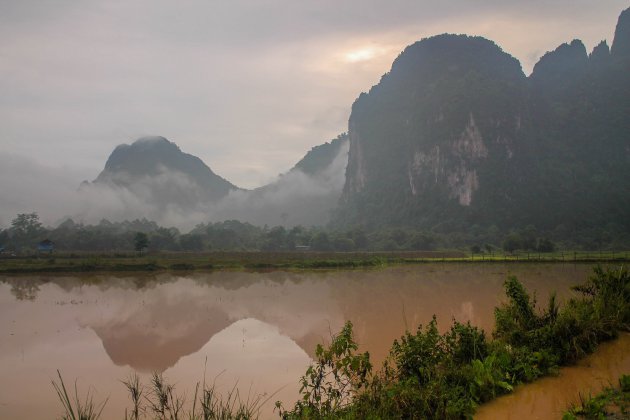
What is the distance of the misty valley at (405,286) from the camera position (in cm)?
512

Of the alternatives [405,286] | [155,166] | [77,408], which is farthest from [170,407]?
[155,166]

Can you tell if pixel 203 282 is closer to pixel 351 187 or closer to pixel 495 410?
pixel 495 410

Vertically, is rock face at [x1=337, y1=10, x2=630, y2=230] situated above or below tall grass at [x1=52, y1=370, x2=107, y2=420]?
above

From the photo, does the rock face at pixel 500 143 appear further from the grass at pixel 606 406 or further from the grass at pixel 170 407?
the grass at pixel 170 407

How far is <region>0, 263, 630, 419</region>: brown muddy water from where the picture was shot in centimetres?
776

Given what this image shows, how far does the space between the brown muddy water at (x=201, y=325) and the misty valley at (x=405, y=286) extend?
0.07 m

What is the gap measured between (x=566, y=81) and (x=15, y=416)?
106398 millimetres

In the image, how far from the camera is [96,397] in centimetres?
699

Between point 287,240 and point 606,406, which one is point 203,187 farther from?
point 606,406

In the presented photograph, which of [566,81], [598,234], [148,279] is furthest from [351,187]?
[148,279]

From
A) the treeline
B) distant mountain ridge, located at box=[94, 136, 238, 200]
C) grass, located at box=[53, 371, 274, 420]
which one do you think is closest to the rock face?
the treeline

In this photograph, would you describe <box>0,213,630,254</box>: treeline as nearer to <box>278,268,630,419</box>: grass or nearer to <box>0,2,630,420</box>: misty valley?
<box>0,2,630,420</box>: misty valley

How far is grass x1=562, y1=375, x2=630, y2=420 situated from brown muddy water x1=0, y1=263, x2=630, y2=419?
679 millimetres

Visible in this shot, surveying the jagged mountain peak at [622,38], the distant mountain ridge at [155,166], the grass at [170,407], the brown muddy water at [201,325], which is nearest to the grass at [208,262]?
the brown muddy water at [201,325]
